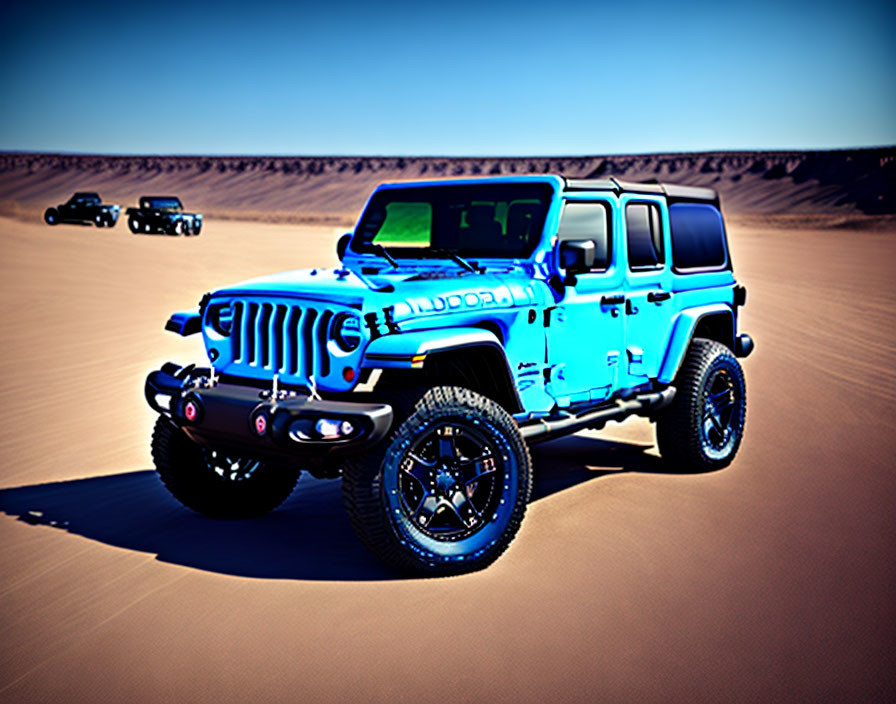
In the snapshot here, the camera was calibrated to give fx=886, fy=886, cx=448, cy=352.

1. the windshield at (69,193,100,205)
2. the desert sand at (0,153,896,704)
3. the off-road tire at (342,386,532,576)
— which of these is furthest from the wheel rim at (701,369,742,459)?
the windshield at (69,193,100,205)

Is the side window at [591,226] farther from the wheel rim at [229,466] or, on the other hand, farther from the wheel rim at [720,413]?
the wheel rim at [229,466]

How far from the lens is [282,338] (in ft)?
14.2

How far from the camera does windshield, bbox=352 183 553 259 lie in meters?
5.22

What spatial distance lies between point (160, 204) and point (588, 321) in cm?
3259

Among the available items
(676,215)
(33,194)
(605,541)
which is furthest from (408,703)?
(33,194)

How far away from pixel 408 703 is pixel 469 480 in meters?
1.37

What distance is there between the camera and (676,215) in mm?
6328

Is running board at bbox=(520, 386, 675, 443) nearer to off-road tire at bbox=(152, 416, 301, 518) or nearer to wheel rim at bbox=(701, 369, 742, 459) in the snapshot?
wheel rim at bbox=(701, 369, 742, 459)

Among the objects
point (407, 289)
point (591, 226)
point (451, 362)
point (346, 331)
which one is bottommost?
point (451, 362)

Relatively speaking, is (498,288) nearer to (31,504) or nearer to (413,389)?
(413,389)

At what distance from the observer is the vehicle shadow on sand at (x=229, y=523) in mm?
4477

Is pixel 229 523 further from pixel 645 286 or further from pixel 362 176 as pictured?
pixel 362 176

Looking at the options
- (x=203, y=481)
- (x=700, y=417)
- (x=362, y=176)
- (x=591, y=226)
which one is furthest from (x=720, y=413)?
(x=362, y=176)

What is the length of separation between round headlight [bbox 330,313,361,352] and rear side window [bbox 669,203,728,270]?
292 centimetres
